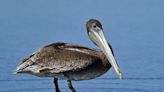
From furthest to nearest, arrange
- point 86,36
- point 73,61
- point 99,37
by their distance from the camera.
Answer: point 86,36 → point 73,61 → point 99,37

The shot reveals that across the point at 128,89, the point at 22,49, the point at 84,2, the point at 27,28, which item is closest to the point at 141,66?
the point at 128,89

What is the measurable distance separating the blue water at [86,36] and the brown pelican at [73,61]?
38.0 inches

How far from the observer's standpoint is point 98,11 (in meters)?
16.2

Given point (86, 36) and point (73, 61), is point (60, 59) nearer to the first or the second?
point (73, 61)

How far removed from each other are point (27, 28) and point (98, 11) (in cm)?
204

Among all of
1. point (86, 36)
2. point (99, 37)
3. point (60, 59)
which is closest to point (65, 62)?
point (60, 59)

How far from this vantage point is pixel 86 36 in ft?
45.7

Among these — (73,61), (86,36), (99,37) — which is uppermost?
(86,36)

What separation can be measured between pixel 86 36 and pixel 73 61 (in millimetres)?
4964

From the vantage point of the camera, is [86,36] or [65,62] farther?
[86,36]

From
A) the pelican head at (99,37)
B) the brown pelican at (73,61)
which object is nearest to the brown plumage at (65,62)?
the brown pelican at (73,61)

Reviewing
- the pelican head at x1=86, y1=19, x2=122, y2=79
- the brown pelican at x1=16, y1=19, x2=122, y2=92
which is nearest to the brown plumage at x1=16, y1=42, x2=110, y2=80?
the brown pelican at x1=16, y1=19, x2=122, y2=92

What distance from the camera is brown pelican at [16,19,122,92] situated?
8.93 metres

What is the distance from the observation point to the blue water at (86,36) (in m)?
10.5
